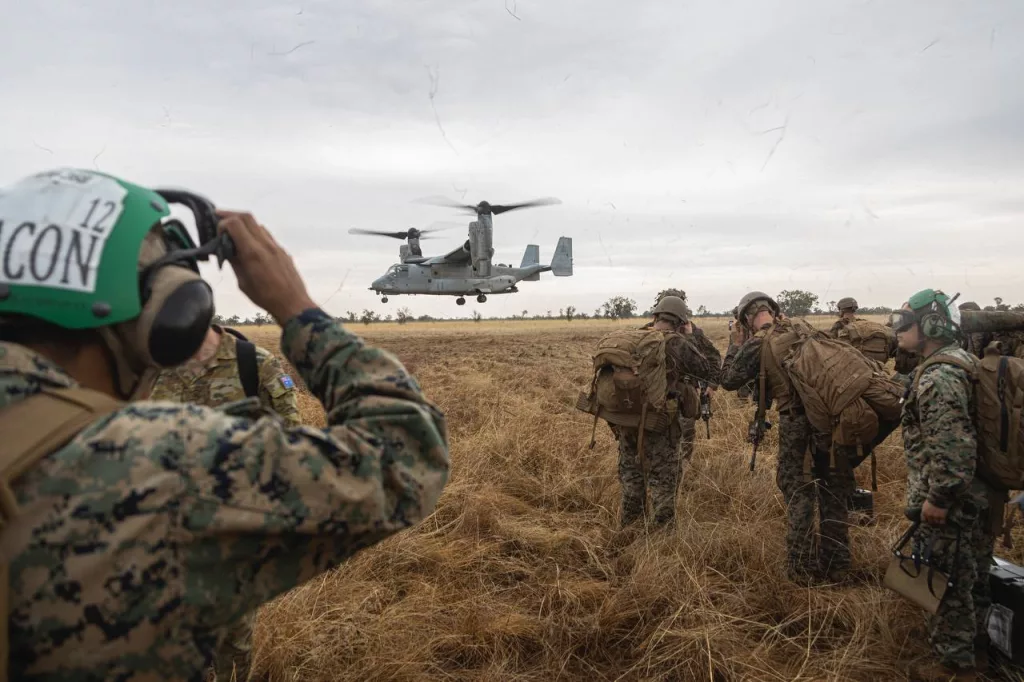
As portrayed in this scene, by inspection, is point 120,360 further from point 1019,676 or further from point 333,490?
point 1019,676

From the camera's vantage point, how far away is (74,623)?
0.92m

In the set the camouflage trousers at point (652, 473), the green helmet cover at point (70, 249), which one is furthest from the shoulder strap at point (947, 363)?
the green helmet cover at point (70, 249)

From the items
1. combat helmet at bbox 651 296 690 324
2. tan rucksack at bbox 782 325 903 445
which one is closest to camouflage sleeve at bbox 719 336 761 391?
tan rucksack at bbox 782 325 903 445

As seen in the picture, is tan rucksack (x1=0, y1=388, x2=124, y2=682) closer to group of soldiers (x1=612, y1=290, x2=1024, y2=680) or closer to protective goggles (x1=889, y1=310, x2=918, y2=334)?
group of soldiers (x1=612, y1=290, x2=1024, y2=680)

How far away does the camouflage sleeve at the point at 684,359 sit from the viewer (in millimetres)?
5188

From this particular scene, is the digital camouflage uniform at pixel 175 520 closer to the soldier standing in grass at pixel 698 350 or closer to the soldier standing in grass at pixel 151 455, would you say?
the soldier standing in grass at pixel 151 455

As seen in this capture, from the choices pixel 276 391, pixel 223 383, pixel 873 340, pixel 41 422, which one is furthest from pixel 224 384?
pixel 873 340

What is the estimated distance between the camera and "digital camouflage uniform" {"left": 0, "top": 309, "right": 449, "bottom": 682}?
91 cm

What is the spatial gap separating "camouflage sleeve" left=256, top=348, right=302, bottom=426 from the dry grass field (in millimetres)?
1234

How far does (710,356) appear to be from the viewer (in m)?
5.34

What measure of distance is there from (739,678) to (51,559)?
10.1 feet

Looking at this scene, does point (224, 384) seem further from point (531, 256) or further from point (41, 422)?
point (531, 256)

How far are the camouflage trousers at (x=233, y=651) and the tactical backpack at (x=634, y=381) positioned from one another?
325 cm

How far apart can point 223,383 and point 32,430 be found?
2167mm
